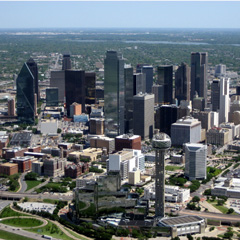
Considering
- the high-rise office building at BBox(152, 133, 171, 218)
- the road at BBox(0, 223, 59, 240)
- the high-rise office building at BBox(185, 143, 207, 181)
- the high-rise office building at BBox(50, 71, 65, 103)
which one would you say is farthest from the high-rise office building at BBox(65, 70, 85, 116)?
the road at BBox(0, 223, 59, 240)

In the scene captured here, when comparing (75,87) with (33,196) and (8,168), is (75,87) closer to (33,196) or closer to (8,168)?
(8,168)

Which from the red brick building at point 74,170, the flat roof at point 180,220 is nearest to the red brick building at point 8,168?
the red brick building at point 74,170

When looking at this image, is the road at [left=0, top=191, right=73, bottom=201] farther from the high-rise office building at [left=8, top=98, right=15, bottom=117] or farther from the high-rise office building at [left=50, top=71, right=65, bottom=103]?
the high-rise office building at [left=50, top=71, right=65, bottom=103]

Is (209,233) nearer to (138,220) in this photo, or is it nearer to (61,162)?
(138,220)

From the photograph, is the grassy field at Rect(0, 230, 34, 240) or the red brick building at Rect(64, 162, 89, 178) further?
the red brick building at Rect(64, 162, 89, 178)

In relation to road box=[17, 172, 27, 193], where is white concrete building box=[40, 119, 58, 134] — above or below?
above

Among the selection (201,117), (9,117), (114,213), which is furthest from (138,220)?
(9,117)
